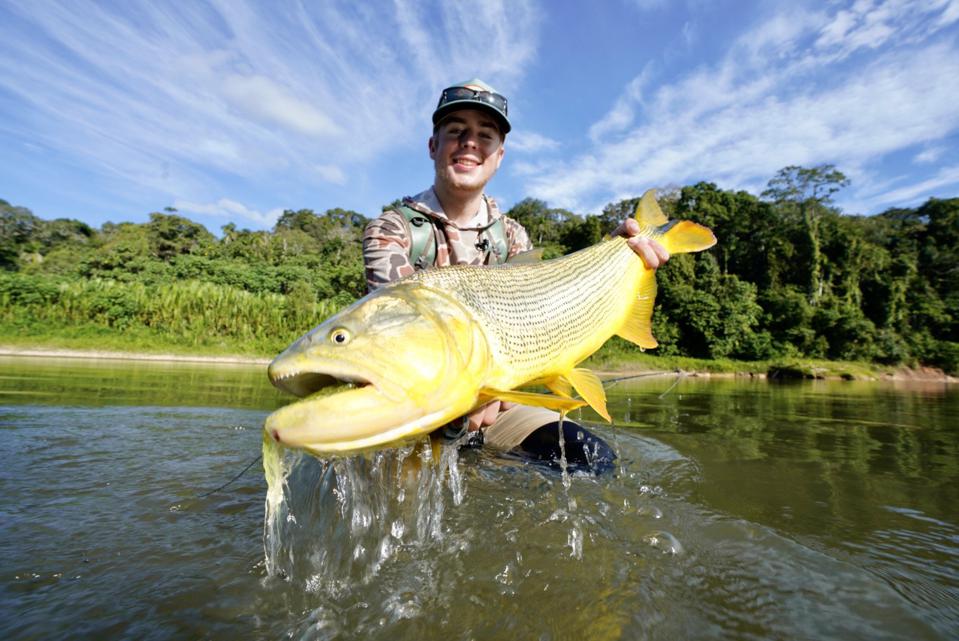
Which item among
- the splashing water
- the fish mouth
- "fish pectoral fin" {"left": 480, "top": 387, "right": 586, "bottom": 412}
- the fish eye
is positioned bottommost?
the splashing water

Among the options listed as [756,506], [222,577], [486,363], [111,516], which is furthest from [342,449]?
[756,506]

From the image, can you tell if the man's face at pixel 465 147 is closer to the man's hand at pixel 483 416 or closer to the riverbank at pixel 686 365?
the man's hand at pixel 483 416

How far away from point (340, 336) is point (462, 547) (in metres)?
1.43

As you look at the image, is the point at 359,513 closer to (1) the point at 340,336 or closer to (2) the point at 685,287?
(1) the point at 340,336

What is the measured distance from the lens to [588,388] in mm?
2418

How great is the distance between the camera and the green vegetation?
23552mm

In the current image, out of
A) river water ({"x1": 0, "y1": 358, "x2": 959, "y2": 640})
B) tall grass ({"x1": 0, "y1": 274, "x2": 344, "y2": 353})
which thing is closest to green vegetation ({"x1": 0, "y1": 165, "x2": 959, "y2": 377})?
tall grass ({"x1": 0, "y1": 274, "x2": 344, "y2": 353})

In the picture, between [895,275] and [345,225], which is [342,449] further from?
[345,225]

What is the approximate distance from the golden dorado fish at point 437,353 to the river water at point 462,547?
81 cm

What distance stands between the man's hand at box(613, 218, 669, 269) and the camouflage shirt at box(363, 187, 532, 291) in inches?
44.5

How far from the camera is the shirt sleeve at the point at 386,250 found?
3.23 metres

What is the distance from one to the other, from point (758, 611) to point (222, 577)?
2.26m

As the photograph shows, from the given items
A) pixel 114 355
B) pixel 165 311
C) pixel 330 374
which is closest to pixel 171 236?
pixel 165 311

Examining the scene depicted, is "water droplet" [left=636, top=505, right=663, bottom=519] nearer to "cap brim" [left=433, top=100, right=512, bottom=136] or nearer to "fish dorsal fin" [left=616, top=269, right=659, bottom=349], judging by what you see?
"fish dorsal fin" [left=616, top=269, right=659, bottom=349]
